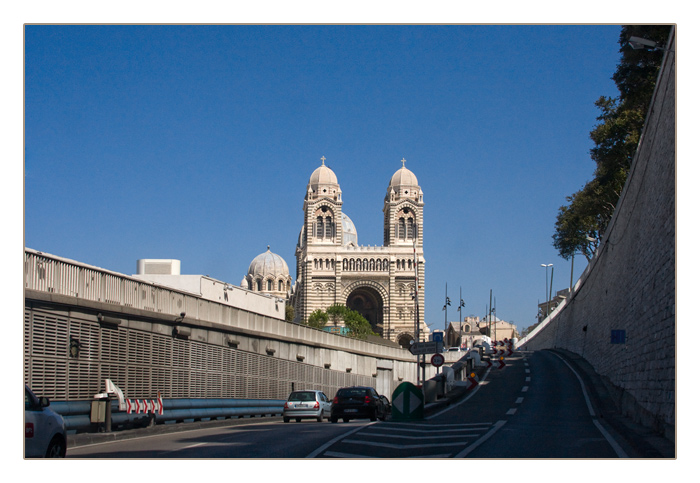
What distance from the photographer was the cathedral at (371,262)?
12838 cm

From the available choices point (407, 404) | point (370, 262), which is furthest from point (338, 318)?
point (407, 404)

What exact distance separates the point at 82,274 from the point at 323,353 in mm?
22681

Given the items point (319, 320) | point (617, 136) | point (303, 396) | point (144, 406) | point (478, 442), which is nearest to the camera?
point (478, 442)

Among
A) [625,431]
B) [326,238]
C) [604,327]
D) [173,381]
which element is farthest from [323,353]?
[326,238]

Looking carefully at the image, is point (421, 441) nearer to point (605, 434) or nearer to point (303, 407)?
point (605, 434)

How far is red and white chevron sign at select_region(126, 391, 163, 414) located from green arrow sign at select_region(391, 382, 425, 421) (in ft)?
21.5

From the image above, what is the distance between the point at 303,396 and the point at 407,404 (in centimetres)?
706

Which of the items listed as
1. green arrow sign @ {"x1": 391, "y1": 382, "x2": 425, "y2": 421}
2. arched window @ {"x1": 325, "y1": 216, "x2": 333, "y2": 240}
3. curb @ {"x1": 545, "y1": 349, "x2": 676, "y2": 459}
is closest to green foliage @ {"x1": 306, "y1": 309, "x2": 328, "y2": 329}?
arched window @ {"x1": 325, "y1": 216, "x2": 333, "y2": 240}

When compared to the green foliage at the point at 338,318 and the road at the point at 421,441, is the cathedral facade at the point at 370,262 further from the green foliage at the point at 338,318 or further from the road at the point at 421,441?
the road at the point at 421,441

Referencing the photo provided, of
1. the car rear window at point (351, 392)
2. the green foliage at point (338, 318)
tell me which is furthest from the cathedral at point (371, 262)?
the car rear window at point (351, 392)

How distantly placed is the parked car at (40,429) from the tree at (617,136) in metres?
22.3

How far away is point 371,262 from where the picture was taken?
131 metres

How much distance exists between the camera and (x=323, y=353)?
4247cm

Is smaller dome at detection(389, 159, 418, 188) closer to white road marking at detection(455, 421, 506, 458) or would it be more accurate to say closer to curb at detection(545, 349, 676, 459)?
curb at detection(545, 349, 676, 459)
